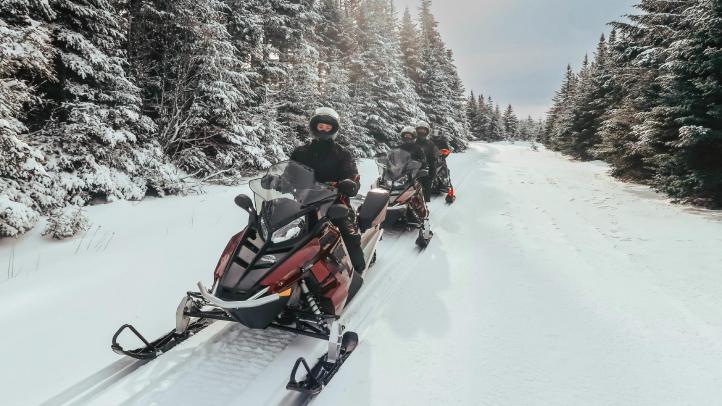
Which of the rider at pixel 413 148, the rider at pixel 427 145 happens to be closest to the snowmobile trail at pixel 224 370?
the rider at pixel 413 148

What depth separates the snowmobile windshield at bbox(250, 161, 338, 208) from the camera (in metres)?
3.28

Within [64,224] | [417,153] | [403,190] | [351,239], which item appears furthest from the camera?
[417,153]

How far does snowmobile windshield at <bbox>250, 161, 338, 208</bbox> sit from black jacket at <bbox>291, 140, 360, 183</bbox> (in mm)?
752

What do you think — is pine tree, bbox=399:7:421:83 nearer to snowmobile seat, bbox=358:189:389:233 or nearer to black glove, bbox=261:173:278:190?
snowmobile seat, bbox=358:189:389:233

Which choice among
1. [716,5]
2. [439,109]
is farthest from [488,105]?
[716,5]

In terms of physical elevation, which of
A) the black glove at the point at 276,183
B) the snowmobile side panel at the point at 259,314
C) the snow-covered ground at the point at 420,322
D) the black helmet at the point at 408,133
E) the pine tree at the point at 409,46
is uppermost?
the pine tree at the point at 409,46

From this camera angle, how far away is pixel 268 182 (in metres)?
3.37

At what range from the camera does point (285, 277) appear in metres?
2.85

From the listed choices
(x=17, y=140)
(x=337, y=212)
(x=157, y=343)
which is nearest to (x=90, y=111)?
(x=17, y=140)

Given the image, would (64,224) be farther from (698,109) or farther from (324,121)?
(698,109)

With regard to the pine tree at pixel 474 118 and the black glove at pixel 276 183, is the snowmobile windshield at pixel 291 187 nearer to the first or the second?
the black glove at pixel 276 183

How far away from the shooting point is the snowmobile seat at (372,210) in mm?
5035

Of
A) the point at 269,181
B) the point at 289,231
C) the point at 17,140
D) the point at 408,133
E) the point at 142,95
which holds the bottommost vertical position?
the point at 289,231

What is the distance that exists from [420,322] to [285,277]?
5.21ft
